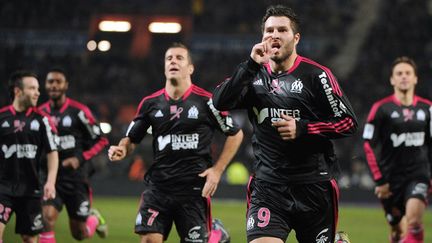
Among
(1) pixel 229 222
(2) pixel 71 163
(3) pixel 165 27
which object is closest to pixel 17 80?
(2) pixel 71 163

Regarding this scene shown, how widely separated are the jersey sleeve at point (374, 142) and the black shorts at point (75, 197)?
3710 millimetres

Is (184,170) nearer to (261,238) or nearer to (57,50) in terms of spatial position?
(261,238)

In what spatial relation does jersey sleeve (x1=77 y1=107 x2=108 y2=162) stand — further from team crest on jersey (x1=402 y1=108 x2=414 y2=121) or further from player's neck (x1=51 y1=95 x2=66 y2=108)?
team crest on jersey (x1=402 y1=108 x2=414 y2=121)

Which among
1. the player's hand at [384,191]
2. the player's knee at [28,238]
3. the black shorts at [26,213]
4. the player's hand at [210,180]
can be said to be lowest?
the player's knee at [28,238]

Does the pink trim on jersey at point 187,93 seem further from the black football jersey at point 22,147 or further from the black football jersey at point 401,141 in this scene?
the black football jersey at point 401,141

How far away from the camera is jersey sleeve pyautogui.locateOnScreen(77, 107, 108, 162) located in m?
11.0

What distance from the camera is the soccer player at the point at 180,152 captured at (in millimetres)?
7867

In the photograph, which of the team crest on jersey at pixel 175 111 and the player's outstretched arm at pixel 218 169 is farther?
the team crest on jersey at pixel 175 111

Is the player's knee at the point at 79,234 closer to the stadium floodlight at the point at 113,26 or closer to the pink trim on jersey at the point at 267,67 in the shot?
the pink trim on jersey at the point at 267,67

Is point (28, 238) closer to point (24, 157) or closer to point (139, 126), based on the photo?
point (24, 157)

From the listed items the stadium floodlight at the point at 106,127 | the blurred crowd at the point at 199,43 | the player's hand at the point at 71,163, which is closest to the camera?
the player's hand at the point at 71,163

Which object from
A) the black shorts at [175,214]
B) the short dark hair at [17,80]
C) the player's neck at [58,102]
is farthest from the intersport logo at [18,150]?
the player's neck at [58,102]

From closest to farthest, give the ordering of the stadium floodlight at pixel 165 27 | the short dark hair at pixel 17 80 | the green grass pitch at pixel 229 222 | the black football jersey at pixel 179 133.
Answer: the black football jersey at pixel 179 133 < the short dark hair at pixel 17 80 < the green grass pitch at pixel 229 222 < the stadium floodlight at pixel 165 27

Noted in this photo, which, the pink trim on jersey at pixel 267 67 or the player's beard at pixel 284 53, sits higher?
the player's beard at pixel 284 53
